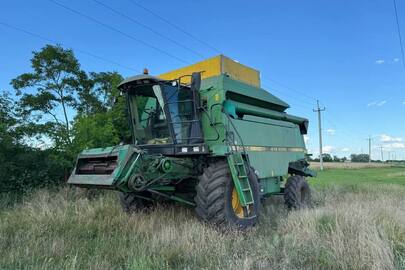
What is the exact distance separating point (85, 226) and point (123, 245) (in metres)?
1.42

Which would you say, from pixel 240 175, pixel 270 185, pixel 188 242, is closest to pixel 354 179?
pixel 270 185

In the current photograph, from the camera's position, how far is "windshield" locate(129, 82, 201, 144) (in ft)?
21.4

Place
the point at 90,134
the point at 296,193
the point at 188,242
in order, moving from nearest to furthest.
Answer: the point at 188,242 < the point at 296,193 < the point at 90,134

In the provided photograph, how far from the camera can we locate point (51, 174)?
33.1 feet

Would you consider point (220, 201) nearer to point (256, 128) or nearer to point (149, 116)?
point (149, 116)

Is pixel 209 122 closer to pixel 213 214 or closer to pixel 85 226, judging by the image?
pixel 213 214

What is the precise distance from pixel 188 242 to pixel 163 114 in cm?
264

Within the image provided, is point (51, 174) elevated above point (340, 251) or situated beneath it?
elevated above

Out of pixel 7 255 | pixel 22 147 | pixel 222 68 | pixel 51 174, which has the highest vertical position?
pixel 222 68

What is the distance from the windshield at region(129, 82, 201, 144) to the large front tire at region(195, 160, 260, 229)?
78 centimetres

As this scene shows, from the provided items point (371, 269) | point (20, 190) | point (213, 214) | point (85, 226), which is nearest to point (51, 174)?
point (20, 190)

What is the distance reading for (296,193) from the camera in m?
8.79

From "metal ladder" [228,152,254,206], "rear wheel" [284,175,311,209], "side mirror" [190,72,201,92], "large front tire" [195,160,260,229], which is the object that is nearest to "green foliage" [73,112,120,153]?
"side mirror" [190,72,201,92]

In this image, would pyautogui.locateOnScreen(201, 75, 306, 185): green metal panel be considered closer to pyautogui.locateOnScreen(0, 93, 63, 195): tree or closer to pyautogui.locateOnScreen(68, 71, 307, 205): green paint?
pyautogui.locateOnScreen(68, 71, 307, 205): green paint
